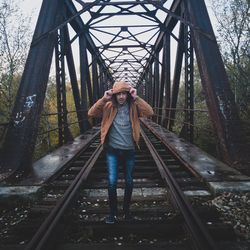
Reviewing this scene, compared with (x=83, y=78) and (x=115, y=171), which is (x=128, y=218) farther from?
(x=83, y=78)

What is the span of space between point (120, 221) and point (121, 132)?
94 centimetres

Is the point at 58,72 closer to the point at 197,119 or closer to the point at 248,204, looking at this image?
the point at 248,204

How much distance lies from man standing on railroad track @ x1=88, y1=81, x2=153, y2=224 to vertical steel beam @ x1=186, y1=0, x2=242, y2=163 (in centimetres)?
230

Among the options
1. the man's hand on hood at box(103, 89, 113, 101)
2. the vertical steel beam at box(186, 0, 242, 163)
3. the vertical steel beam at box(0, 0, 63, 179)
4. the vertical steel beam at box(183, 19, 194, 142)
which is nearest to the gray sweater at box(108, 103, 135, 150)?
the man's hand on hood at box(103, 89, 113, 101)

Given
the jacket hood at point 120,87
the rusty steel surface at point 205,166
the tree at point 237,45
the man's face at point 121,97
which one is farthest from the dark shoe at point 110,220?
the tree at point 237,45

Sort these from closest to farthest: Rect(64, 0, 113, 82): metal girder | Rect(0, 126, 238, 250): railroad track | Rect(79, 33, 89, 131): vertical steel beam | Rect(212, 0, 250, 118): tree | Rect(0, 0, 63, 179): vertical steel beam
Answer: Rect(0, 126, 238, 250): railroad track, Rect(0, 0, 63, 179): vertical steel beam, Rect(64, 0, 113, 82): metal girder, Rect(79, 33, 89, 131): vertical steel beam, Rect(212, 0, 250, 118): tree

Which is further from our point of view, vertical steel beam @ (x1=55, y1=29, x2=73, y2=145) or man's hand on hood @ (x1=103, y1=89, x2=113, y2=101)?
vertical steel beam @ (x1=55, y1=29, x2=73, y2=145)

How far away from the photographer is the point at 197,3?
656 centimetres

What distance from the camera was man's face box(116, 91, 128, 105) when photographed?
3.55 m

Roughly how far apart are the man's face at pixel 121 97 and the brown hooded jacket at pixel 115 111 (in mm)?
40

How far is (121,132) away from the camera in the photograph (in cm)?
357

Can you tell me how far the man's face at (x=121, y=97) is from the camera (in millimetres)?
3549

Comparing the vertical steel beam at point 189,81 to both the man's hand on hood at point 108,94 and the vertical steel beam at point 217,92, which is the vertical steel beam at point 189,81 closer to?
the vertical steel beam at point 217,92

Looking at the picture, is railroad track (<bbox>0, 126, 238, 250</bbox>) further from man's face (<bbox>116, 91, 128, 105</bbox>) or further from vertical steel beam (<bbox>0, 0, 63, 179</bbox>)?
man's face (<bbox>116, 91, 128, 105</bbox>)
